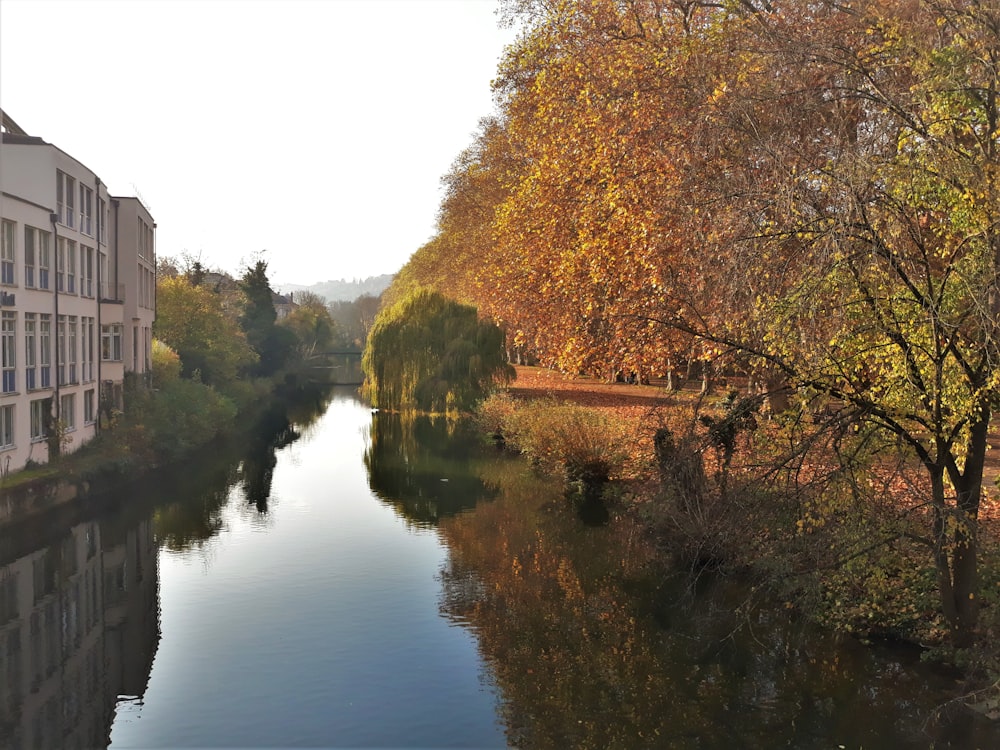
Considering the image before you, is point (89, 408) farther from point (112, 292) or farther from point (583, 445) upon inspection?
point (583, 445)

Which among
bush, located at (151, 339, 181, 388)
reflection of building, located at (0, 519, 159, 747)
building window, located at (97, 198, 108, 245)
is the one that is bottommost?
reflection of building, located at (0, 519, 159, 747)

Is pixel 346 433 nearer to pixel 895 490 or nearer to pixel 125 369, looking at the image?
pixel 125 369

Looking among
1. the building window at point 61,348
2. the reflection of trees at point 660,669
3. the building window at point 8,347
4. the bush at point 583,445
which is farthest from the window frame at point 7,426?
the bush at point 583,445

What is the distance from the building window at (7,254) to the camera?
27422mm

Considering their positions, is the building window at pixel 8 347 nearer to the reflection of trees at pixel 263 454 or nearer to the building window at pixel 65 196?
the building window at pixel 65 196

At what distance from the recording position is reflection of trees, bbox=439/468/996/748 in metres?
12.9

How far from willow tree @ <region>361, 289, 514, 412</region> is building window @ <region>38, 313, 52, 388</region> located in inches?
768

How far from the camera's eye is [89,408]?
35156 millimetres

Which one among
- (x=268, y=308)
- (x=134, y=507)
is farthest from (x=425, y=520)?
(x=268, y=308)

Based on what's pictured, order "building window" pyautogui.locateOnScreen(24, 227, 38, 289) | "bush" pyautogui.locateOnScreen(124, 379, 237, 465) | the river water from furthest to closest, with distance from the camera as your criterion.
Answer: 1. "bush" pyautogui.locateOnScreen(124, 379, 237, 465)
2. "building window" pyautogui.locateOnScreen(24, 227, 38, 289)
3. the river water

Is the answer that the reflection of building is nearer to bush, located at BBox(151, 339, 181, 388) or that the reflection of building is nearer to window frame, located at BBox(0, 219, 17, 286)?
window frame, located at BBox(0, 219, 17, 286)

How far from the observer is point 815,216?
11.5 meters

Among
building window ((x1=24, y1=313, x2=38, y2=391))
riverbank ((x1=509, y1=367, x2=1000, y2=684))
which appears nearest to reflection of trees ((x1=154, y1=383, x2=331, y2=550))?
building window ((x1=24, y1=313, x2=38, y2=391))

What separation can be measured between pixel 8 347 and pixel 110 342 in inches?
429
